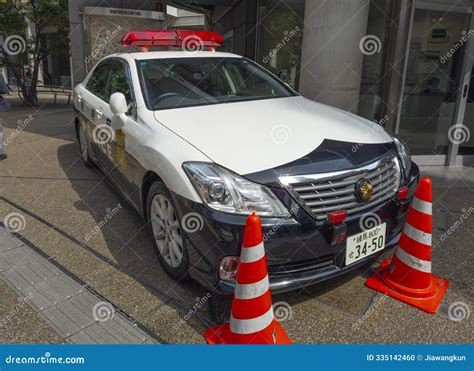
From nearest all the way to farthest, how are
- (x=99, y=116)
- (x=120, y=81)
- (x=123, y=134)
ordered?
(x=123, y=134)
(x=120, y=81)
(x=99, y=116)

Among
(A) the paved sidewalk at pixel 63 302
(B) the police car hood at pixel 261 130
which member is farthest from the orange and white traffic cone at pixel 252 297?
(A) the paved sidewalk at pixel 63 302

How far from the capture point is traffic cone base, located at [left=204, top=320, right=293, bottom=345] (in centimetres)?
212

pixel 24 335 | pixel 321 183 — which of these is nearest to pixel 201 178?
pixel 321 183

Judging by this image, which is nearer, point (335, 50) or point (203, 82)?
point (203, 82)

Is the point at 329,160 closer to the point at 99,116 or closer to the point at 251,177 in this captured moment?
the point at 251,177

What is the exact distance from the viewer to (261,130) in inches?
105

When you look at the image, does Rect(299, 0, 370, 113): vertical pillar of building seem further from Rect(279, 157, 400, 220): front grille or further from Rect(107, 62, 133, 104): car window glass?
Rect(279, 157, 400, 220): front grille

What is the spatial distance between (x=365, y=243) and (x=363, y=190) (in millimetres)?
335

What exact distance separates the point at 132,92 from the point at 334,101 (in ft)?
10.0

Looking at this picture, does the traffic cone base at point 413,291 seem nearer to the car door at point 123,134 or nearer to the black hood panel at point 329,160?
the black hood panel at point 329,160

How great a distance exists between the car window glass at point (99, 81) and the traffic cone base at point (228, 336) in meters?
2.73

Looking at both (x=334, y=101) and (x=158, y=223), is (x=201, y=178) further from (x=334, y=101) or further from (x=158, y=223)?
(x=334, y=101)

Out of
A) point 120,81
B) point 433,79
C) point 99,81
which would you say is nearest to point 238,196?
point 120,81

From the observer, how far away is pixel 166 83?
3.36 metres
